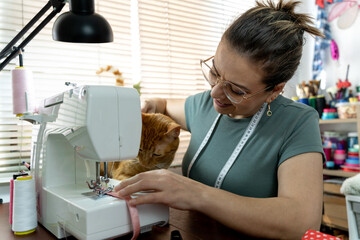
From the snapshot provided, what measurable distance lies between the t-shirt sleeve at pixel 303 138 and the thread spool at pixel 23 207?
68 cm

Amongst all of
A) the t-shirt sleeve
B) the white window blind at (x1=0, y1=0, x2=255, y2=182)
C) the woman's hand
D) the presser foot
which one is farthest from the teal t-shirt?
the white window blind at (x1=0, y1=0, x2=255, y2=182)

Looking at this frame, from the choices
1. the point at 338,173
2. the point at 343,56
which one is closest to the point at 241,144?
the point at 338,173

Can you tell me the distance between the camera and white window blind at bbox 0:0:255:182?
4.58 ft

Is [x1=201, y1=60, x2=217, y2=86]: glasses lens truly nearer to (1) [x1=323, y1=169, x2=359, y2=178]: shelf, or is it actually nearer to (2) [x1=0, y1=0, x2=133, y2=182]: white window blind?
(2) [x1=0, y1=0, x2=133, y2=182]: white window blind

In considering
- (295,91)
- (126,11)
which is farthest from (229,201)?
(295,91)

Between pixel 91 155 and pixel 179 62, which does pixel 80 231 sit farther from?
pixel 179 62

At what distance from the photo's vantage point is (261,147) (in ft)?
2.88

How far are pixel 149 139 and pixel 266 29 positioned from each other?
24.1 inches

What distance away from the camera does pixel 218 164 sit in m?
0.95

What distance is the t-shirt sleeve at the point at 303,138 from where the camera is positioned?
769 millimetres

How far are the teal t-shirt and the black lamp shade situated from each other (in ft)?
1.68

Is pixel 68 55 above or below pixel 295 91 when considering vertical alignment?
above

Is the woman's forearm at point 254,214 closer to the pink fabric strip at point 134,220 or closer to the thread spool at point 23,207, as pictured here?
the pink fabric strip at point 134,220

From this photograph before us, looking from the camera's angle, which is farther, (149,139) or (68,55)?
(68,55)
